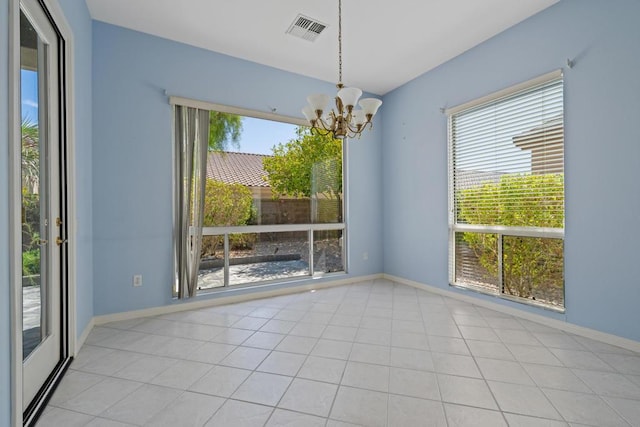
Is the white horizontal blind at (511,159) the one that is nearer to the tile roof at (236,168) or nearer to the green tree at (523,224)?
the green tree at (523,224)

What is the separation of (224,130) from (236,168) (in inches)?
18.5

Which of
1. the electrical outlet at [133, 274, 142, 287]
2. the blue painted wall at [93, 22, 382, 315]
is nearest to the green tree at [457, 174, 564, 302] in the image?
the blue painted wall at [93, 22, 382, 315]

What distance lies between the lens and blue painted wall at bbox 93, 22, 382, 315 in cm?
299

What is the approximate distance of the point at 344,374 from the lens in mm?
2043

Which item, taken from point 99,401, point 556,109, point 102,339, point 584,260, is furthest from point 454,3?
point 102,339

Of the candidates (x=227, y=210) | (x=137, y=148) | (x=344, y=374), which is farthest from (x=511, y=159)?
(x=137, y=148)

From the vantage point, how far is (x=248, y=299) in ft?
12.3

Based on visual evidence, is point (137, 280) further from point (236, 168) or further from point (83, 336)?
point (236, 168)

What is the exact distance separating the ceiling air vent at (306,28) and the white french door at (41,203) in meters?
1.96

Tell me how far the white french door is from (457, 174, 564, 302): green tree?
3.94 m

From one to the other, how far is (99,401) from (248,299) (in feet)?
6.67

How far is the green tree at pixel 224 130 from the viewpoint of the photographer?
358 cm

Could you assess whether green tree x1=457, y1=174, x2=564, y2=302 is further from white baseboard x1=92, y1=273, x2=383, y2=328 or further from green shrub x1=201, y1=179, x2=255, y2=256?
green shrub x1=201, y1=179, x2=255, y2=256

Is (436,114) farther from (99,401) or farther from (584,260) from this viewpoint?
(99,401)
